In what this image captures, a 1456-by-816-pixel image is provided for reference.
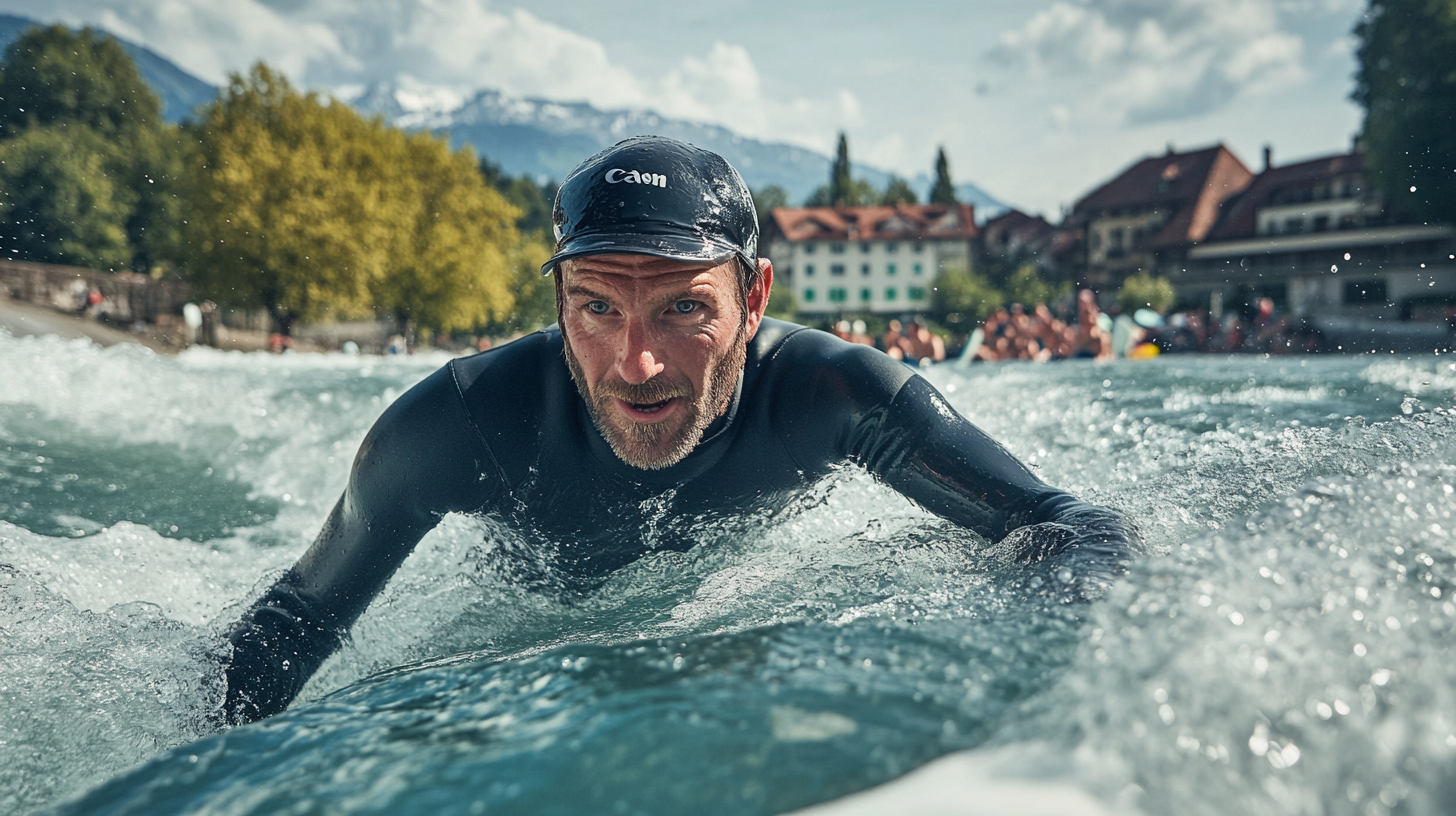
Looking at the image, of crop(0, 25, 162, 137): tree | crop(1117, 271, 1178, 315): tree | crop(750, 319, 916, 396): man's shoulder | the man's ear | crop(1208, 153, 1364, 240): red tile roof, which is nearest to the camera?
crop(750, 319, 916, 396): man's shoulder

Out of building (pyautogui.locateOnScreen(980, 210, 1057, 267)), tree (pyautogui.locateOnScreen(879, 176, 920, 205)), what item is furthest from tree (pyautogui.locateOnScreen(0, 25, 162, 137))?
tree (pyautogui.locateOnScreen(879, 176, 920, 205))

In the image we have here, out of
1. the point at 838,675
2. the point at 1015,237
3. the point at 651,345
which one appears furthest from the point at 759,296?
the point at 1015,237

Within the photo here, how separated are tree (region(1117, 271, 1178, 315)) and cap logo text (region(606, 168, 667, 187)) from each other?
47289 millimetres

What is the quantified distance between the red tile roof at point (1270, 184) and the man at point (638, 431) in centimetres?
5039

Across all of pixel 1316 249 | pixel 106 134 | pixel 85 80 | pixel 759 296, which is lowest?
pixel 759 296

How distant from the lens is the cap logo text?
2242mm

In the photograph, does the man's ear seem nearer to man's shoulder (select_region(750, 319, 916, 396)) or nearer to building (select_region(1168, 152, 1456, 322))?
man's shoulder (select_region(750, 319, 916, 396))

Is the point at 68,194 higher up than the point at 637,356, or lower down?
higher up

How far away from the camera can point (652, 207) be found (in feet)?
7.23

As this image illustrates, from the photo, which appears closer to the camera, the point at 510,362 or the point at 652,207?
the point at 652,207

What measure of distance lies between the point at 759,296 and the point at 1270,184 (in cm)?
5384

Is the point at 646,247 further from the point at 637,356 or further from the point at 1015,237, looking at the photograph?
the point at 1015,237

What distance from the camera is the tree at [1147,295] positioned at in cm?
4547

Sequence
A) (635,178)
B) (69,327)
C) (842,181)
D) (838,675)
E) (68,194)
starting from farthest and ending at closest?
(842,181)
(68,194)
(69,327)
(635,178)
(838,675)
